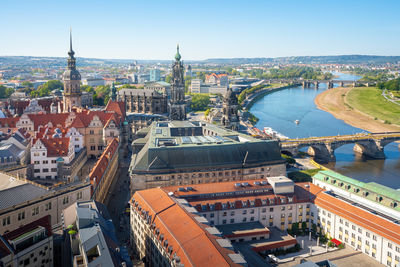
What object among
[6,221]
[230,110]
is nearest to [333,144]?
[230,110]

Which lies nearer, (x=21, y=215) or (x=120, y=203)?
(x=21, y=215)

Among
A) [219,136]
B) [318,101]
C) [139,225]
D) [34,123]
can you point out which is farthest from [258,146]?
[318,101]

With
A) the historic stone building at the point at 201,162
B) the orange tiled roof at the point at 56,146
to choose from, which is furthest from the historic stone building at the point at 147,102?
the historic stone building at the point at 201,162

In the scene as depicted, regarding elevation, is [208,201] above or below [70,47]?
below

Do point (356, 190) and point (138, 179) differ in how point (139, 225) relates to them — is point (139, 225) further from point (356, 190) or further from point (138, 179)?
point (356, 190)

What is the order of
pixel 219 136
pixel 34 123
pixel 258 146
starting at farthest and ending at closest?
pixel 34 123 → pixel 219 136 → pixel 258 146

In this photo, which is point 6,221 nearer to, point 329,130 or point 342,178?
point 342,178

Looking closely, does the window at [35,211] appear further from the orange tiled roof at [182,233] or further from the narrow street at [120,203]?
the orange tiled roof at [182,233]
